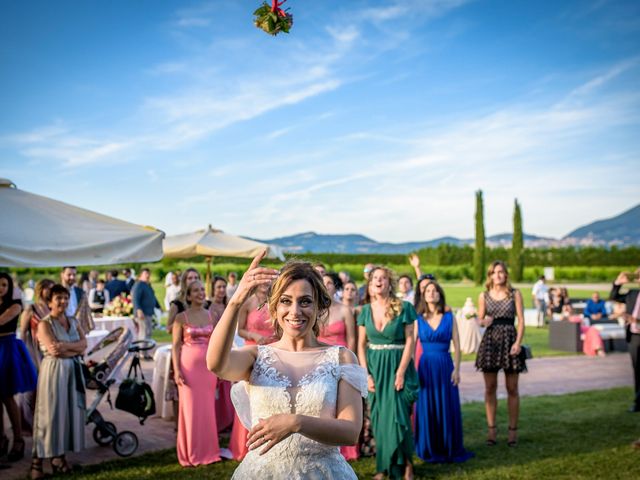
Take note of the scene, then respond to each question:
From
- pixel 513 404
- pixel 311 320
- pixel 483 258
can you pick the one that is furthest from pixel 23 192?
pixel 483 258

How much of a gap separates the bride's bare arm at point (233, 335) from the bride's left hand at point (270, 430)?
1.26 ft

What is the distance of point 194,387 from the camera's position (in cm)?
671

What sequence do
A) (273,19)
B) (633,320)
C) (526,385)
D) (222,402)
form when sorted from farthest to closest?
(526,385) < (633,320) < (222,402) < (273,19)

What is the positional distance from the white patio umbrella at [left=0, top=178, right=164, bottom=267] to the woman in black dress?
3.99 meters

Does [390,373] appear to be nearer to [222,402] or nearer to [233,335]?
[222,402]

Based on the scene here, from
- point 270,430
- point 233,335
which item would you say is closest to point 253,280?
point 233,335

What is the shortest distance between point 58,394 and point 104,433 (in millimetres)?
1388

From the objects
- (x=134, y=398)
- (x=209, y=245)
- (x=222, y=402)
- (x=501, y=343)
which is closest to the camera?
(x=134, y=398)

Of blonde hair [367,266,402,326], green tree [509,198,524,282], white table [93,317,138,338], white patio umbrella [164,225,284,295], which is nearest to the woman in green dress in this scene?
blonde hair [367,266,402,326]

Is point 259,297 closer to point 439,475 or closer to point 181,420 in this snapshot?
point 181,420

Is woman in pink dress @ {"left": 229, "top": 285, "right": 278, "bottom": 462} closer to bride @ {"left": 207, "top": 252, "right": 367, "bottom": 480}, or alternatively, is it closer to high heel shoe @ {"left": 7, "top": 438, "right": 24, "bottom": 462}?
high heel shoe @ {"left": 7, "top": 438, "right": 24, "bottom": 462}

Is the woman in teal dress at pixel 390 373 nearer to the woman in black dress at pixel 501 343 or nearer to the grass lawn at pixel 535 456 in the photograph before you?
the grass lawn at pixel 535 456

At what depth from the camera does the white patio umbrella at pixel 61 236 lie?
17.3 ft

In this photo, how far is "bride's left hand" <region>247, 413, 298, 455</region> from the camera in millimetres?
2053
